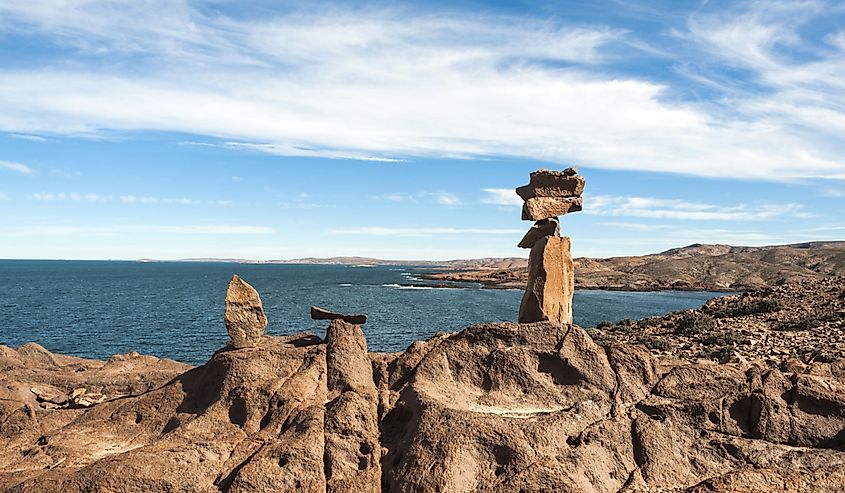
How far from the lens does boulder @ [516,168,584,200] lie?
22.3m

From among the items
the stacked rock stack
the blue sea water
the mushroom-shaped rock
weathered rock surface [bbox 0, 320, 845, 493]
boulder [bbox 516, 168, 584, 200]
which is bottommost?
the blue sea water

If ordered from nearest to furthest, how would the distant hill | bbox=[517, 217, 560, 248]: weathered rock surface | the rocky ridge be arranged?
bbox=[517, 217, 560, 248]: weathered rock surface → the rocky ridge → the distant hill

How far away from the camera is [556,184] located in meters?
22.4

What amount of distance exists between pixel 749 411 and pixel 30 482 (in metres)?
14.3

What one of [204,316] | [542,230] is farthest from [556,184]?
[204,316]

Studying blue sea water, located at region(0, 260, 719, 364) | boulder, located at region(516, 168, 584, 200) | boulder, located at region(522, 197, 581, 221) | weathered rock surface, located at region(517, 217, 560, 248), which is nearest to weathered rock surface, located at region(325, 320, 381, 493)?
boulder, located at region(522, 197, 581, 221)

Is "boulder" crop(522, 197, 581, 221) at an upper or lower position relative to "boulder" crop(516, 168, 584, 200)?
lower

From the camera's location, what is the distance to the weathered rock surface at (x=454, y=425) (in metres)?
12.6

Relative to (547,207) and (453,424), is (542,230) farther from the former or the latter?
(453,424)

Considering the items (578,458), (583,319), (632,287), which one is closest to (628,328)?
(583,319)

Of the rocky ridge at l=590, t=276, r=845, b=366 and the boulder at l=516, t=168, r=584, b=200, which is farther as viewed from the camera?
the rocky ridge at l=590, t=276, r=845, b=366

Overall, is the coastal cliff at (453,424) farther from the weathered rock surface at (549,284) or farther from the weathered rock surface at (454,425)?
the weathered rock surface at (549,284)

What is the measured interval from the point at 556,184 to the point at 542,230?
1610 millimetres

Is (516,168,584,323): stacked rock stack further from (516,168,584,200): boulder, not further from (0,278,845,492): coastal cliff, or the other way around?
(0,278,845,492): coastal cliff
